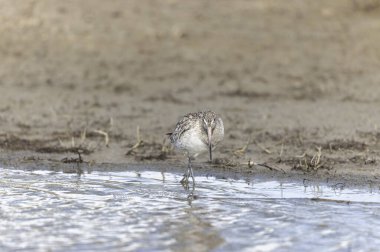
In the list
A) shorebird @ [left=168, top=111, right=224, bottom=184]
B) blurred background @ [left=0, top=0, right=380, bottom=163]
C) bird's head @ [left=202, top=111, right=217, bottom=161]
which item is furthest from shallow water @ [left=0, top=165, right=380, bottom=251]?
blurred background @ [left=0, top=0, right=380, bottom=163]

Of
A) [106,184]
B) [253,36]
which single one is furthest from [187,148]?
[253,36]

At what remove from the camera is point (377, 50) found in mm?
14727

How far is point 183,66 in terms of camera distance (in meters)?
14.4

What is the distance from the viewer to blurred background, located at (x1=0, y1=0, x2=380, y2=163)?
12242 millimetres

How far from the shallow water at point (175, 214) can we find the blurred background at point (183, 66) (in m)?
1.93

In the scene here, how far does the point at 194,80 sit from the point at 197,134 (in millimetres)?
4760

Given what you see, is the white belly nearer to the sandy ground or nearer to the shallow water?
the shallow water

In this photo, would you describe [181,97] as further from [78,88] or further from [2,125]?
[2,125]

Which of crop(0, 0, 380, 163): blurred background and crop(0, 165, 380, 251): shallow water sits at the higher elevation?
crop(0, 0, 380, 163): blurred background

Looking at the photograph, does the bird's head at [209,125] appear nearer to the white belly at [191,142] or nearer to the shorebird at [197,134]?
the shorebird at [197,134]

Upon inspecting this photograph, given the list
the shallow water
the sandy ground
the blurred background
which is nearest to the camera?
the shallow water

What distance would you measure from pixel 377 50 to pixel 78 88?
484 centimetres

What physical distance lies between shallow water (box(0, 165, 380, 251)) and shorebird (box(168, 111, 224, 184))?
350 mm

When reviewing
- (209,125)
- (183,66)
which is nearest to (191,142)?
(209,125)
